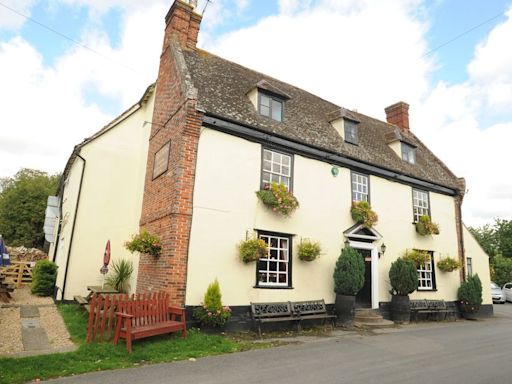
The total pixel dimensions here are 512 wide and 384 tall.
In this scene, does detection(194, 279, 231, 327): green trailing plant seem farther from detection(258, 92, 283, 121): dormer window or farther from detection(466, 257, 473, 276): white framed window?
detection(466, 257, 473, 276): white framed window

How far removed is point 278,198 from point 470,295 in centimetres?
1019

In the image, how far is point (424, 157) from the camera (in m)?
18.5

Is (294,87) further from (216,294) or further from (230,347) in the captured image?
(230,347)

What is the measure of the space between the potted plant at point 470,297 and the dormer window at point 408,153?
5573mm

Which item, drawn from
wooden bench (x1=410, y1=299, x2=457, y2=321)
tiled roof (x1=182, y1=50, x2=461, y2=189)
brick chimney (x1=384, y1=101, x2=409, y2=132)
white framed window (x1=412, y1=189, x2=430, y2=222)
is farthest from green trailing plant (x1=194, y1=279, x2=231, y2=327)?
brick chimney (x1=384, y1=101, x2=409, y2=132)

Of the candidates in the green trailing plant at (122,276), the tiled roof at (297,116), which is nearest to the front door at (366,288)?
the tiled roof at (297,116)

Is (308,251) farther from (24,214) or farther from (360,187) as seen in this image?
(24,214)

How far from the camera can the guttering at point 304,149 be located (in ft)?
34.9

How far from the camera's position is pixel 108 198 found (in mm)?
14406

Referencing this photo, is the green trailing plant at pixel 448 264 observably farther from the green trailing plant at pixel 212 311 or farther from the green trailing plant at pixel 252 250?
the green trailing plant at pixel 212 311

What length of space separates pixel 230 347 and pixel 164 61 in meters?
9.66

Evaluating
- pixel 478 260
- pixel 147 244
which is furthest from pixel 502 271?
pixel 147 244

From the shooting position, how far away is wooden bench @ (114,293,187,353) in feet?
24.2

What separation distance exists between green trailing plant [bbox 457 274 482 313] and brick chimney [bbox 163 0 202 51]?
14554 mm
